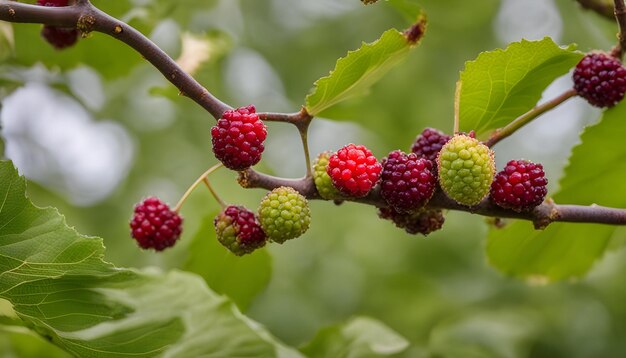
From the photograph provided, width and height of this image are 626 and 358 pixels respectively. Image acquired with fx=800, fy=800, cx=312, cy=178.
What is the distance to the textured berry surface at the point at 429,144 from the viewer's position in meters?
1.71

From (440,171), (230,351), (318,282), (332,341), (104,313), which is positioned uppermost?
(440,171)

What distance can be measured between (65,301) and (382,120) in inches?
94.4

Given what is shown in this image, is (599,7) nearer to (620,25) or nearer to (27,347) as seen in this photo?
(620,25)

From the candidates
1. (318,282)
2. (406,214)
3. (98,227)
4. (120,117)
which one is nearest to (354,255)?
(318,282)

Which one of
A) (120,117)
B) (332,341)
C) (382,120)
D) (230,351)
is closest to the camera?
(230,351)

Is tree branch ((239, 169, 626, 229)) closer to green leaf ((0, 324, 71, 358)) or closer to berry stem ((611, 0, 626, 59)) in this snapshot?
berry stem ((611, 0, 626, 59))

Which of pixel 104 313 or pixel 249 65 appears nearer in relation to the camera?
pixel 104 313

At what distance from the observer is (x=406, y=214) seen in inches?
64.7

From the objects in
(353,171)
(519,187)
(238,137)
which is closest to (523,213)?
(519,187)

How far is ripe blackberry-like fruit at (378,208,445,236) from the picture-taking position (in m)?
1.66

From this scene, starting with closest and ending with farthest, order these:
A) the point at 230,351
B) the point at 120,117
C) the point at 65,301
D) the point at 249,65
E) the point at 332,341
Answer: the point at 65,301, the point at 230,351, the point at 332,341, the point at 120,117, the point at 249,65

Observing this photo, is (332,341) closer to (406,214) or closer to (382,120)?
(406,214)

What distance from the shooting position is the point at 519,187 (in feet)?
5.02

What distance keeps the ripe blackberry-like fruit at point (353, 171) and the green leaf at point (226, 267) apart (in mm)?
708
